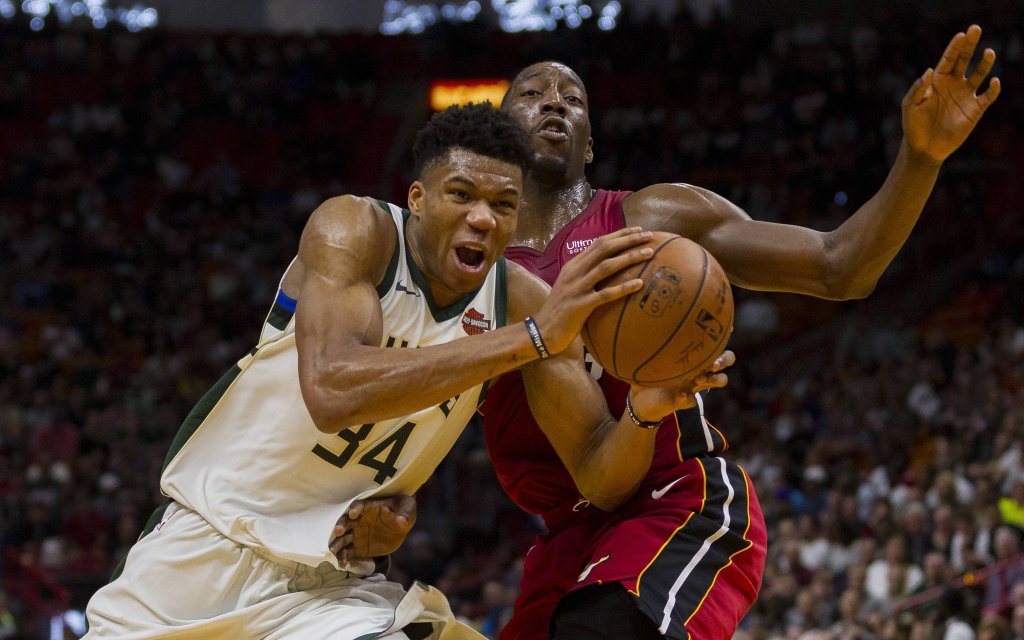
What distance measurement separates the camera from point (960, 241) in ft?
49.5

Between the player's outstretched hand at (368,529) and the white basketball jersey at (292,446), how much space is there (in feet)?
0.10

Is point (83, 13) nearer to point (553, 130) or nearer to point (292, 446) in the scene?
point (553, 130)

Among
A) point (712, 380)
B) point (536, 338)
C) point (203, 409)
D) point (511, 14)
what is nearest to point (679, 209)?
point (712, 380)

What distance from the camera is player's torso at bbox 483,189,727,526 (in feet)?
12.8

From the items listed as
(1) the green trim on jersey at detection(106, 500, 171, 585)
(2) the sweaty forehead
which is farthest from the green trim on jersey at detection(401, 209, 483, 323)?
(2) the sweaty forehead

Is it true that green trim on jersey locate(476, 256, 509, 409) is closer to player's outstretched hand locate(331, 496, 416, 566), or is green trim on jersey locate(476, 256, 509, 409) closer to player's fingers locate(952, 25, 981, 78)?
player's outstretched hand locate(331, 496, 416, 566)

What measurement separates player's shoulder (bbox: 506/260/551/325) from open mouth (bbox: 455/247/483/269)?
0.96 ft

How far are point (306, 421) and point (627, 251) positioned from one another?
0.98 m

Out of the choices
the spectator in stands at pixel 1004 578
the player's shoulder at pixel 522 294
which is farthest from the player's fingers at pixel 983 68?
the spectator in stands at pixel 1004 578

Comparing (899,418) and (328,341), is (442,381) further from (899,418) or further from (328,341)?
(899,418)

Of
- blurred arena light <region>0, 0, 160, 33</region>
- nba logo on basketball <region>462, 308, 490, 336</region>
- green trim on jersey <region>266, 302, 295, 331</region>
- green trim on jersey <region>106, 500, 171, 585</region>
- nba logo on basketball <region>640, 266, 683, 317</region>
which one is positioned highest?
nba logo on basketball <region>640, 266, 683, 317</region>

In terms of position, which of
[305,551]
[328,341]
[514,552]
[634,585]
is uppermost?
[328,341]

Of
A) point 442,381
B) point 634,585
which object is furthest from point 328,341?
point 634,585

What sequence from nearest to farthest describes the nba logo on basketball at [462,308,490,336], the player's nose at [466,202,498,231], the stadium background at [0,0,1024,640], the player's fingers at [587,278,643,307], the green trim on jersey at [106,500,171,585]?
the player's fingers at [587,278,643,307]
the player's nose at [466,202,498,231]
the green trim on jersey at [106,500,171,585]
the nba logo on basketball at [462,308,490,336]
the stadium background at [0,0,1024,640]
